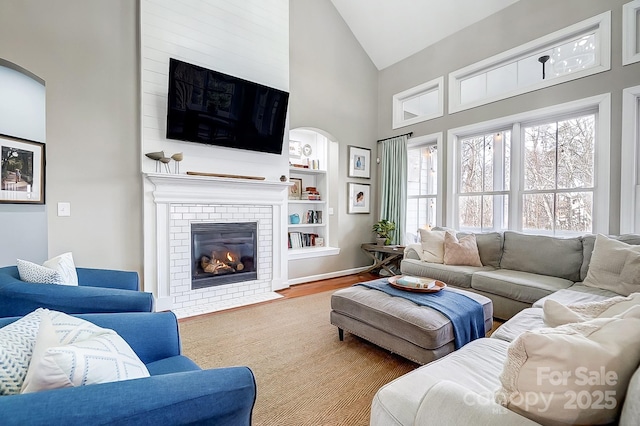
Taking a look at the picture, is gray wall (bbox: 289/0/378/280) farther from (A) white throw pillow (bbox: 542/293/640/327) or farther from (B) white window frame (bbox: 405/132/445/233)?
(A) white throw pillow (bbox: 542/293/640/327)

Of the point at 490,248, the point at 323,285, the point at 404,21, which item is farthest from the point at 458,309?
the point at 404,21

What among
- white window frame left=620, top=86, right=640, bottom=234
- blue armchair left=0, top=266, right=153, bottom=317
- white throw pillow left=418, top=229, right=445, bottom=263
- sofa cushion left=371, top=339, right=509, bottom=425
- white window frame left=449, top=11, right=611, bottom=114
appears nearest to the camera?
sofa cushion left=371, top=339, right=509, bottom=425

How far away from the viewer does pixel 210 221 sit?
354 cm

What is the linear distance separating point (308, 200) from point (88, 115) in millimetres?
2898

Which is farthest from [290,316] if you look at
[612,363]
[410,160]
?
[410,160]

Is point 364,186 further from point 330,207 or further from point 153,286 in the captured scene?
point 153,286

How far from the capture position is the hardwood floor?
403 cm

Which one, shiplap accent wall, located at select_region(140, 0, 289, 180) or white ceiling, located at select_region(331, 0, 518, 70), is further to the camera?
white ceiling, located at select_region(331, 0, 518, 70)

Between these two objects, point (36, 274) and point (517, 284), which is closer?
point (36, 274)

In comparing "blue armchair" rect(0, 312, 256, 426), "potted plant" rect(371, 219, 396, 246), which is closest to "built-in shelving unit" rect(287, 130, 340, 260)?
"potted plant" rect(371, 219, 396, 246)

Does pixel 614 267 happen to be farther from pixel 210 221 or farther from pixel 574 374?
pixel 210 221

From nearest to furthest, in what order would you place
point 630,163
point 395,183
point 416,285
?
point 416,285
point 630,163
point 395,183

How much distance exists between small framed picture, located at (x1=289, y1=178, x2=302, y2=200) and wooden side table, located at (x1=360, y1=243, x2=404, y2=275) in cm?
141

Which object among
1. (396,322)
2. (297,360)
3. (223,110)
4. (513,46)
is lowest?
(297,360)
